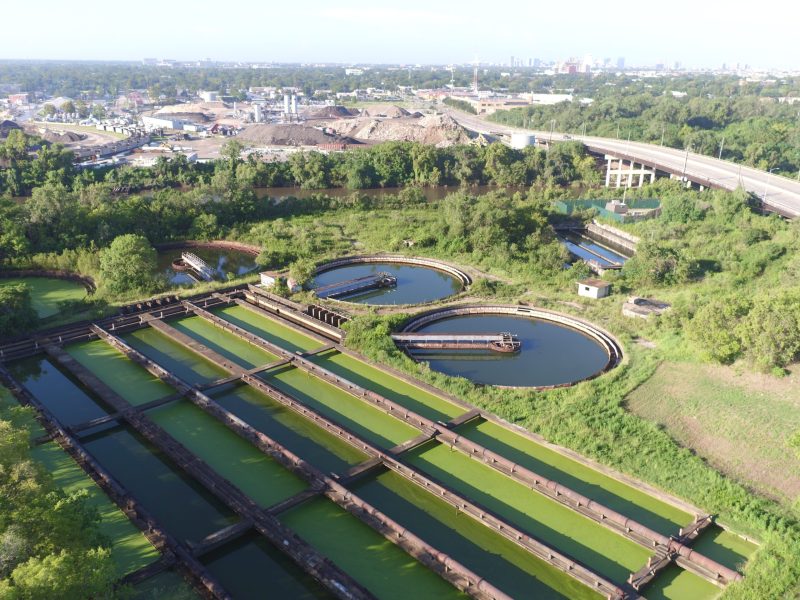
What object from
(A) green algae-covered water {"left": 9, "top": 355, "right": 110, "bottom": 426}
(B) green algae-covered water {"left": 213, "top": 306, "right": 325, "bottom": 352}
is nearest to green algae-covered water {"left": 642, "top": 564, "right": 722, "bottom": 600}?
(B) green algae-covered water {"left": 213, "top": 306, "right": 325, "bottom": 352}

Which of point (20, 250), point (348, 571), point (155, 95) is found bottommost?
point (348, 571)

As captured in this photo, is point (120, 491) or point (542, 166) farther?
point (542, 166)

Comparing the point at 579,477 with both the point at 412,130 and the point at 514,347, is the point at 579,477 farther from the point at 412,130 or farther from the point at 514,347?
the point at 412,130

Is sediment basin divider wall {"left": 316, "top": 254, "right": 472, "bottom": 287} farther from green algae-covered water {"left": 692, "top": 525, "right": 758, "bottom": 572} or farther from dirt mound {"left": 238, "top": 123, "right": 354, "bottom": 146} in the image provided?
dirt mound {"left": 238, "top": 123, "right": 354, "bottom": 146}

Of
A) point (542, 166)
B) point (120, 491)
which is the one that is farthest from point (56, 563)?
point (542, 166)

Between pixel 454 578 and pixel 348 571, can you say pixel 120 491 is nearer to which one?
pixel 348 571

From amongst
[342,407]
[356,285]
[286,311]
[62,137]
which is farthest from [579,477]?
[62,137]

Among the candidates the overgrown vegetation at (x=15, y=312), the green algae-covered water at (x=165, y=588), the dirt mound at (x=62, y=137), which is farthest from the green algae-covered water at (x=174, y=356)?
the dirt mound at (x=62, y=137)
